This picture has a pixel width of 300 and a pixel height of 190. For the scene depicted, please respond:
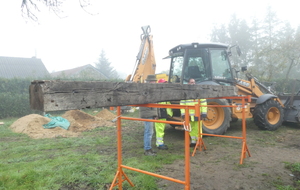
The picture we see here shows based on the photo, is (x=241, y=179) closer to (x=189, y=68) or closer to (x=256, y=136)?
(x=256, y=136)

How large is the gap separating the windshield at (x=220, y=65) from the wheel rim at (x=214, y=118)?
1000mm

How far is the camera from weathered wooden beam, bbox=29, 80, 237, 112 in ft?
4.60

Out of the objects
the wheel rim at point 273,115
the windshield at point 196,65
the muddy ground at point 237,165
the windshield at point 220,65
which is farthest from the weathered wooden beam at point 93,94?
the wheel rim at point 273,115

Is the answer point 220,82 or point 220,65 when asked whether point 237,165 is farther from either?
point 220,65

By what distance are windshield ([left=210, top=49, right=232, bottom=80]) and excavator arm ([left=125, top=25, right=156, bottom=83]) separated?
2.38 m

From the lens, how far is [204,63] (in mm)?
6254

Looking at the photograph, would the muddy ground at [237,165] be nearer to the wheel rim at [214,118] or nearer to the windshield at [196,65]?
the wheel rim at [214,118]

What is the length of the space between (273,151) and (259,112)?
6.88 feet

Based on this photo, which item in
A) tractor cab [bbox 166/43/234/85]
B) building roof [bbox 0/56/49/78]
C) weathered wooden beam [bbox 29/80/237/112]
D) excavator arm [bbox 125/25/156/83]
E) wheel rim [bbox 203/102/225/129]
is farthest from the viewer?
building roof [bbox 0/56/49/78]

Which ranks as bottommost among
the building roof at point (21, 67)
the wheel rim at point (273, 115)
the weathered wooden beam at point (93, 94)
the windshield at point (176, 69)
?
the wheel rim at point (273, 115)

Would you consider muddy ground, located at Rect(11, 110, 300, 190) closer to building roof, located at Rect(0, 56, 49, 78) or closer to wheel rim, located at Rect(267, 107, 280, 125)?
wheel rim, located at Rect(267, 107, 280, 125)

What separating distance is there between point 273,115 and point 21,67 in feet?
83.7

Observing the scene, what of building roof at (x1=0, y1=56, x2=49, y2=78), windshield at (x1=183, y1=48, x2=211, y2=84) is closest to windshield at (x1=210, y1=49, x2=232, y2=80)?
windshield at (x1=183, y1=48, x2=211, y2=84)

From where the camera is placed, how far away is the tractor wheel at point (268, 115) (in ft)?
21.4
